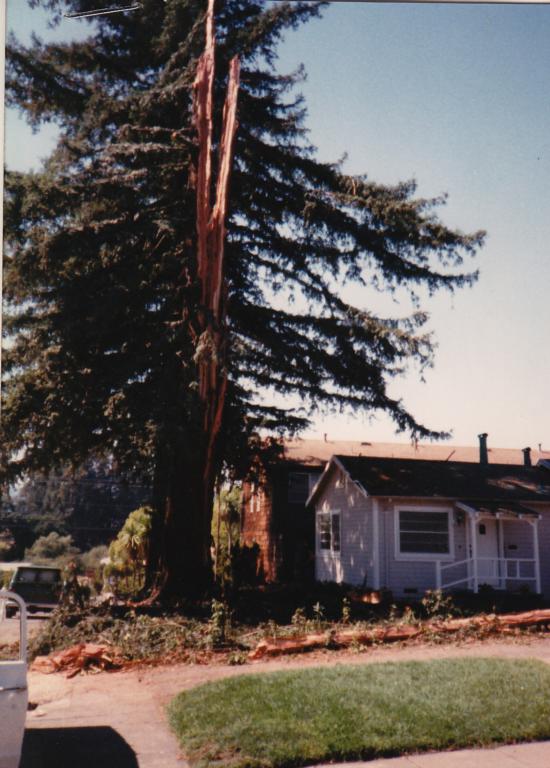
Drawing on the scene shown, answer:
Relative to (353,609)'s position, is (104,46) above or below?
above

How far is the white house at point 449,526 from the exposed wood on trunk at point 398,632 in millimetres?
1383

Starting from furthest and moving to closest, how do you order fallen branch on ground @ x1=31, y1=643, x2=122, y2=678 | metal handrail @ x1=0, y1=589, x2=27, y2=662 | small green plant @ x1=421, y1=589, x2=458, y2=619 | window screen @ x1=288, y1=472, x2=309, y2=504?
window screen @ x1=288, y1=472, x2=309, y2=504, small green plant @ x1=421, y1=589, x2=458, y2=619, fallen branch on ground @ x1=31, y1=643, x2=122, y2=678, metal handrail @ x1=0, y1=589, x2=27, y2=662

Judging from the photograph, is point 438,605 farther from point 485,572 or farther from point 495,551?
point 495,551

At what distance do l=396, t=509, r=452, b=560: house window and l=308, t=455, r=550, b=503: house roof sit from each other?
1.32 feet

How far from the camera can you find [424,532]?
42.2 ft

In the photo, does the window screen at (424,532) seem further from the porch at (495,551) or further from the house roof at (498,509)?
Result: the house roof at (498,509)

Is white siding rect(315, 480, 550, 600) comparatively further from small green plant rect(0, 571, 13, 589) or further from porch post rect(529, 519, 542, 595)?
small green plant rect(0, 571, 13, 589)

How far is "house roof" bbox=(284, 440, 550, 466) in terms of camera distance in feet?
40.3

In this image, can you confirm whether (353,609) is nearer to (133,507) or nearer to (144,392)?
(133,507)

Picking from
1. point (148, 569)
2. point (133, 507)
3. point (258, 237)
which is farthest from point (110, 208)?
point (148, 569)

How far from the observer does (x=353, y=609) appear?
432 inches

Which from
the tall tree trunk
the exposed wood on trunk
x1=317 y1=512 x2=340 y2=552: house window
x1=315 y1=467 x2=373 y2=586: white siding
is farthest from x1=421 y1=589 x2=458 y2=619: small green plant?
x1=317 y1=512 x2=340 y2=552: house window

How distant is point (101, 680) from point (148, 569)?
3.84 m

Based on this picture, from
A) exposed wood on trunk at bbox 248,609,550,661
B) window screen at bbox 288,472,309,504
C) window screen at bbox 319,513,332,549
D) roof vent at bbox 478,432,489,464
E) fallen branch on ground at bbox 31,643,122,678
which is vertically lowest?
fallen branch on ground at bbox 31,643,122,678
